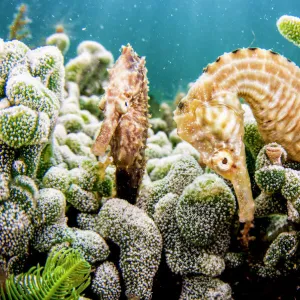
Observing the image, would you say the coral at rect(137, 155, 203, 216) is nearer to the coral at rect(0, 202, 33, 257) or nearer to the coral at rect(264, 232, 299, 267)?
the coral at rect(264, 232, 299, 267)

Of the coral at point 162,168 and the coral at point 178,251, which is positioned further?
the coral at point 162,168

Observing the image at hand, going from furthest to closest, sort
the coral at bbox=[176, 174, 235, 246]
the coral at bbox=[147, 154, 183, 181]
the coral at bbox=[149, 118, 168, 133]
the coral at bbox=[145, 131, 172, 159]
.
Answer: the coral at bbox=[149, 118, 168, 133], the coral at bbox=[145, 131, 172, 159], the coral at bbox=[147, 154, 183, 181], the coral at bbox=[176, 174, 235, 246]

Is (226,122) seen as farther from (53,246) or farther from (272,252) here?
(53,246)

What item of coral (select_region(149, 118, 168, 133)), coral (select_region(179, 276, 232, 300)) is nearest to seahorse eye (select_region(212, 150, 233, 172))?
coral (select_region(179, 276, 232, 300))

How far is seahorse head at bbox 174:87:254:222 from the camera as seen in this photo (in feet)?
5.92

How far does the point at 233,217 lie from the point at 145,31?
44.9 metres

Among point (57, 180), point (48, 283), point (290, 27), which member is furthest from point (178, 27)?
point (48, 283)

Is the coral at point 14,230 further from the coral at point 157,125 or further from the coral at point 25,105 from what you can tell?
the coral at point 157,125

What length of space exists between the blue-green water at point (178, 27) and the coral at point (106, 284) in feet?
67.7

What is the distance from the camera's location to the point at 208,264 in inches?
76.2

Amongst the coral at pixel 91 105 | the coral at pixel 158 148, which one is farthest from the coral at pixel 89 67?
the coral at pixel 158 148

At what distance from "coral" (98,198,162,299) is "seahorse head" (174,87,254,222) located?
23.4 inches

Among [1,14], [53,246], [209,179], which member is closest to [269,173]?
[209,179]

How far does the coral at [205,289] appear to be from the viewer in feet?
6.49
